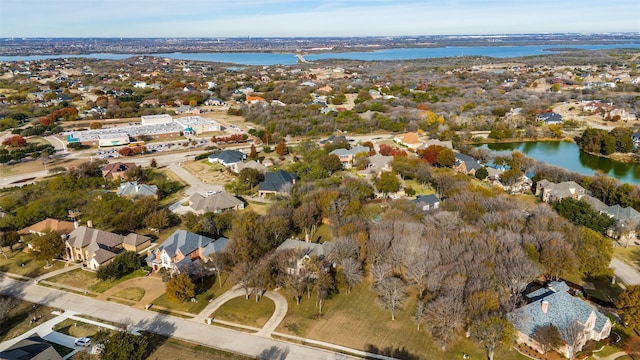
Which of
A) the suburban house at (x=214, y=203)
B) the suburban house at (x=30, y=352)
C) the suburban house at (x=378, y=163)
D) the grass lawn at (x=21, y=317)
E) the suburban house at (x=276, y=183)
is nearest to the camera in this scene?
the suburban house at (x=30, y=352)

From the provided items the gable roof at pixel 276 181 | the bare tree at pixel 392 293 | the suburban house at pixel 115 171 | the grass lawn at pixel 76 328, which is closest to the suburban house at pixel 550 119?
the gable roof at pixel 276 181

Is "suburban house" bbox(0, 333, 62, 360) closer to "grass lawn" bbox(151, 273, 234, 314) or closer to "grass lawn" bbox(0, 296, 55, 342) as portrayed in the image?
"grass lawn" bbox(0, 296, 55, 342)

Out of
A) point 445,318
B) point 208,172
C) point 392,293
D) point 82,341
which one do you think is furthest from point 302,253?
point 208,172

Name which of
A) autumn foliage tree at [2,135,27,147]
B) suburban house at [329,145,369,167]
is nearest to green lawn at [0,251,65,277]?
suburban house at [329,145,369,167]

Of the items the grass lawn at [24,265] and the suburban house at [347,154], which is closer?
the grass lawn at [24,265]

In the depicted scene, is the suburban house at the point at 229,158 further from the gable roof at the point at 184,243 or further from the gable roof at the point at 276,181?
the gable roof at the point at 184,243

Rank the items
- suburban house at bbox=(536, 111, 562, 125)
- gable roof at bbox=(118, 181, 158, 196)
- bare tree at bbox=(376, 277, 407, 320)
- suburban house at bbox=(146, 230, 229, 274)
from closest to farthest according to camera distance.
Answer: bare tree at bbox=(376, 277, 407, 320)
suburban house at bbox=(146, 230, 229, 274)
gable roof at bbox=(118, 181, 158, 196)
suburban house at bbox=(536, 111, 562, 125)

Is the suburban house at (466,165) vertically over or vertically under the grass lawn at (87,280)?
over
